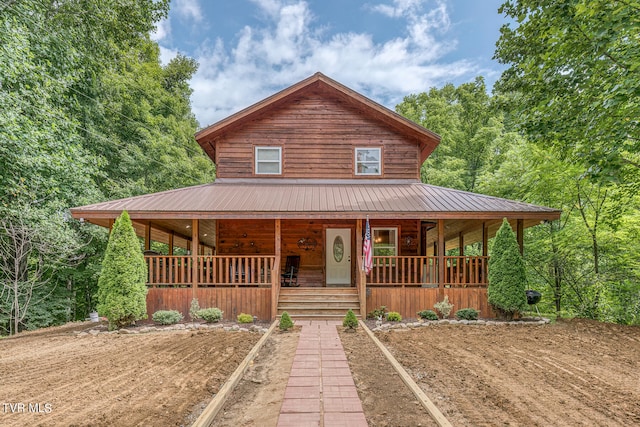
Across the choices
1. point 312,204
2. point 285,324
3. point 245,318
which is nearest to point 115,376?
point 285,324

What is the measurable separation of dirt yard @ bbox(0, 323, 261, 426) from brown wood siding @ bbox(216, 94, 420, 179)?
20.3 feet

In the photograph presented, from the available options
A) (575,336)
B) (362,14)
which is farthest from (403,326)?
(362,14)

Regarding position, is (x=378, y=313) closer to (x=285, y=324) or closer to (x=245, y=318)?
(x=285, y=324)

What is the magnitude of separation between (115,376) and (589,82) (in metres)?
9.96

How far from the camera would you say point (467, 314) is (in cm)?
872

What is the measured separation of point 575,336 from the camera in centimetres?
729

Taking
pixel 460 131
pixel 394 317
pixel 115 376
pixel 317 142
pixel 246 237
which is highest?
pixel 460 131

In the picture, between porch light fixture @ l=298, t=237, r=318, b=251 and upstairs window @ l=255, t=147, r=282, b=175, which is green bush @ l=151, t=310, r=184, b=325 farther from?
upstairs window @ l=255, t=147, r=282, b=175

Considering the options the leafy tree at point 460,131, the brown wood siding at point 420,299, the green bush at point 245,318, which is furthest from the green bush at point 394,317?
the leafy tree at point 460,131

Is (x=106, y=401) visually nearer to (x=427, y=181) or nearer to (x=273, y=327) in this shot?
(x=273, y=327)

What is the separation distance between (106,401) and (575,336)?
8656mm

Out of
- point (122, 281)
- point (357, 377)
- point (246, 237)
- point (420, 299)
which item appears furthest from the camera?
point (246, 237)

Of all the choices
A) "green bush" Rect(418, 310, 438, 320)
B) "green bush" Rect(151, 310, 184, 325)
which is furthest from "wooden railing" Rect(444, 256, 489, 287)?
"green bush" Rect(151, 310, 184, 325)

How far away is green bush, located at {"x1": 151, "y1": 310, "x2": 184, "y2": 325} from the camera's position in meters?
8.30
